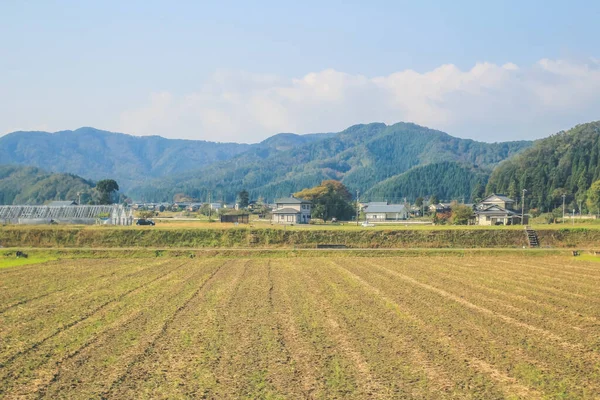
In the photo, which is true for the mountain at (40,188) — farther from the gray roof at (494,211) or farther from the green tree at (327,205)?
the gray roof at (494,211)

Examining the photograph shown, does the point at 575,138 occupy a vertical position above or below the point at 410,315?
above

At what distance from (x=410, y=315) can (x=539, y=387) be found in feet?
18.3

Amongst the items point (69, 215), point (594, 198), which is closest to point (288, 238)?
point (69, 215)

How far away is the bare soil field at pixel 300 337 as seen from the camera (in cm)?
827

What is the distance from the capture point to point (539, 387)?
8164mm

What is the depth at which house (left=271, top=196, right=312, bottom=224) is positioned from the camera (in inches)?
2714

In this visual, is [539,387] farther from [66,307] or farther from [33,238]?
[33,238]

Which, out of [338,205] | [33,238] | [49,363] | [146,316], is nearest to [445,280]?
[146,316]

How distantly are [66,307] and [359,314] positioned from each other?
7.63m

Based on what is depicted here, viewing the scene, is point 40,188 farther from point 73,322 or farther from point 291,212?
point 73,322

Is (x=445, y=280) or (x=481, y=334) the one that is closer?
(x=481, y=334)

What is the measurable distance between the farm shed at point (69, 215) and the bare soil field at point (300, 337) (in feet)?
129

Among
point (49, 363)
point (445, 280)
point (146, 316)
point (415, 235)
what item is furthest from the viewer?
point (415, 235)

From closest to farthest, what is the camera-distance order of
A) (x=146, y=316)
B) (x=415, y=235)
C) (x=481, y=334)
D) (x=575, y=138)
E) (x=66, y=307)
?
(x=481, y=334) → (x=146, y=316) → (x=66, y=307) → (x=415, y=235) → (x=575, y=138)
